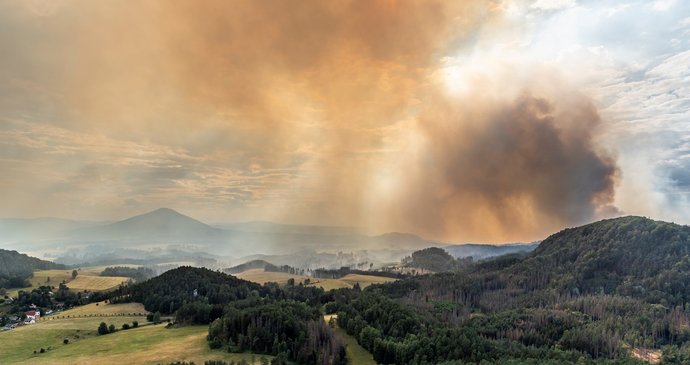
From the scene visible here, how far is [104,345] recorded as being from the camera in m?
110

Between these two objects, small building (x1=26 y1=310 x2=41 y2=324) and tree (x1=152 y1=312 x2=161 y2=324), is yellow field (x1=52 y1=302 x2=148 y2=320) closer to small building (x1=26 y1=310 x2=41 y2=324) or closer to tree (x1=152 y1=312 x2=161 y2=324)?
small building (x1=26 y1=310 x2=41 y2=324)

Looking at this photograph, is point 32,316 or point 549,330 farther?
point 32,316

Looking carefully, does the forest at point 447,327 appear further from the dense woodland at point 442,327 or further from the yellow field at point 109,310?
the yellow field at point 109,310

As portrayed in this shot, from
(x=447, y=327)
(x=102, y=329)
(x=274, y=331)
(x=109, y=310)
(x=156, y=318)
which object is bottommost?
(x=102, y=329)

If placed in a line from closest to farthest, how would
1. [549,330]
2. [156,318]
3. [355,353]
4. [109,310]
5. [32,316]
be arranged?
[355,353] → [156,318] → [549,330] → [32,316] → [109,310]

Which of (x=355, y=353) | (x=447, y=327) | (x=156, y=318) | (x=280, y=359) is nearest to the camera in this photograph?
(x=280, y=359)

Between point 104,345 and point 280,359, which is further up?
point 104,345

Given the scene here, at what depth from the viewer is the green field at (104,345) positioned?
9600 centimetres

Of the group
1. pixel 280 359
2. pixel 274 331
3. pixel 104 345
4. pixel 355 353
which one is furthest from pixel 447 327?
pixel 104 345

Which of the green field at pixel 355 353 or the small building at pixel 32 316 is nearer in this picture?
the green field at pixel 355 353

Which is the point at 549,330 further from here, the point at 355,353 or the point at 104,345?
the point at 104,345

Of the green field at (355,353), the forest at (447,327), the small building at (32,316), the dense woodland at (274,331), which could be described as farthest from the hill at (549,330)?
the small building at (32,316)

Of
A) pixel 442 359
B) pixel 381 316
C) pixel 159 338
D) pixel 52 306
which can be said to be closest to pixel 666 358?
pixel 442 359

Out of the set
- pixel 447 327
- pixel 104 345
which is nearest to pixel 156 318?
pixel 104 345
